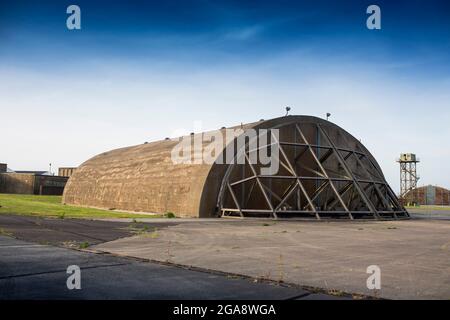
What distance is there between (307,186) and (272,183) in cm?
343

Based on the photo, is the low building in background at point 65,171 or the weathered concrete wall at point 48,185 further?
the low building in background at point 65,171

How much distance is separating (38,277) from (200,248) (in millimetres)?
5461

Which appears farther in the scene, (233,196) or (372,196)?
(372,196)

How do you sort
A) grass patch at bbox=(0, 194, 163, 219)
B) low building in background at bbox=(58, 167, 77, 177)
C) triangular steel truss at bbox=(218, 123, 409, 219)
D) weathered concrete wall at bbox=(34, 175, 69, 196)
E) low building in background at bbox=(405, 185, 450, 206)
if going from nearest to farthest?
1. grass patch at bbox=(0, 194, 163, 219)
2. triangular steel truss at bbox=(218, 123, 409, 219)
3. weathered concrete wall at bbox=(34, 175, 69, 196)
4. low building in background at bbox=(58, 167, 77, 177)
5. low building in background at bbox=(405, 185, 450, 206)

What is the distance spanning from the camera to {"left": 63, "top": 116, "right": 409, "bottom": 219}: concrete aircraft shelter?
27188 millimetres

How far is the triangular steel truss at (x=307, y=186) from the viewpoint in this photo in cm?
2731

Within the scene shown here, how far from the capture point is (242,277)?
7715 mm

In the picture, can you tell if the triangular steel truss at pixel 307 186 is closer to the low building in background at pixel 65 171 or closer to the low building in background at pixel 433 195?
the low building in background at pixel 65 171

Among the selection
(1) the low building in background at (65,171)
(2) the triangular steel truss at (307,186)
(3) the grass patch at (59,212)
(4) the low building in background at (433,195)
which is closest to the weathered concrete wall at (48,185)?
(1) the low building in background at (65,171)

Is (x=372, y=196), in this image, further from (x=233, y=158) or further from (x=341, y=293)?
(x=341, y=293)

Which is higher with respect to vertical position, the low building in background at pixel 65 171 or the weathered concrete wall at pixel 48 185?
the low building in background at pixel 65 171

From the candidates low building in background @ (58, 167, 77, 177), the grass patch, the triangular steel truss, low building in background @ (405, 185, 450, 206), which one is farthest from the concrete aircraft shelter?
low building in background @ (405, 185, 450, 206)

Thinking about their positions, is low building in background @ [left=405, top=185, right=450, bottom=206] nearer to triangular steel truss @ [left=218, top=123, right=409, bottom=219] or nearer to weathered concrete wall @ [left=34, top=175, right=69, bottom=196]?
triangular steel truss @ [left=218, top=123, right=409, bottom=219]
